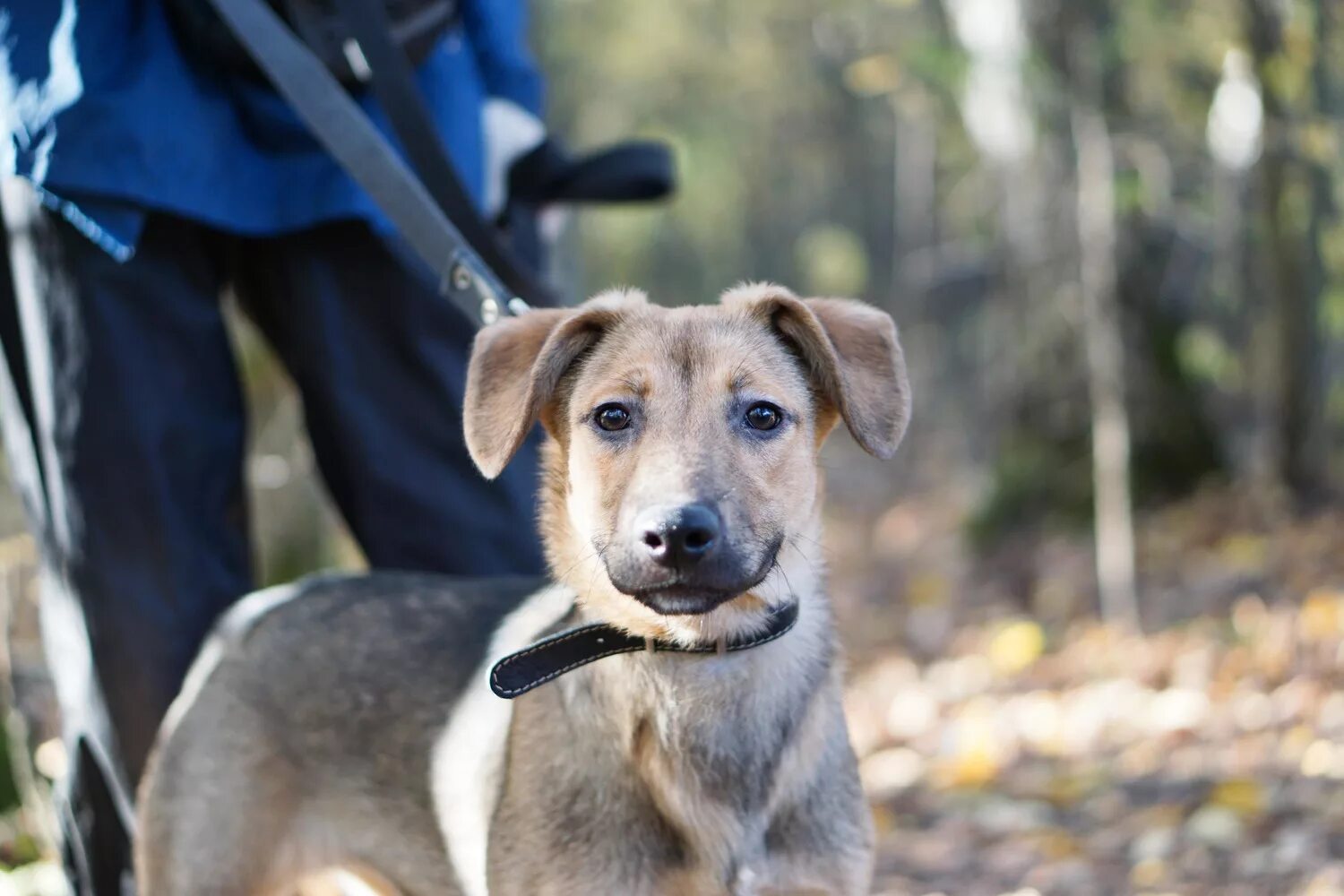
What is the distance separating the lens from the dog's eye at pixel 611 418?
288cm

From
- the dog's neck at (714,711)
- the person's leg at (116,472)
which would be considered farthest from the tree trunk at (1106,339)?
the person's leg at (116,472)

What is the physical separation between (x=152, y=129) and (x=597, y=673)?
168 cm

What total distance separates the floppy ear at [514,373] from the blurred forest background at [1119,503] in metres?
1.67

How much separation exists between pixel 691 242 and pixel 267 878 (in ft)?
68.9

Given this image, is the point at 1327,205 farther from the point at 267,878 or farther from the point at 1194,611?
the point at 267,878

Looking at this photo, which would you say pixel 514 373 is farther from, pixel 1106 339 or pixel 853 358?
pixel 1106 339

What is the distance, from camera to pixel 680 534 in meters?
2.45

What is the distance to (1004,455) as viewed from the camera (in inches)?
324

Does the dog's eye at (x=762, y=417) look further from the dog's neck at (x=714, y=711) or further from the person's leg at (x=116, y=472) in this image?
the person's leg at (x=116, y=472)

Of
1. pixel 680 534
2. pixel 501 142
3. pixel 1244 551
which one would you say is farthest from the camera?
pixel 1244 551

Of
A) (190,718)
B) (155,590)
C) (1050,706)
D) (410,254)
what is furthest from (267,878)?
(1050,706)

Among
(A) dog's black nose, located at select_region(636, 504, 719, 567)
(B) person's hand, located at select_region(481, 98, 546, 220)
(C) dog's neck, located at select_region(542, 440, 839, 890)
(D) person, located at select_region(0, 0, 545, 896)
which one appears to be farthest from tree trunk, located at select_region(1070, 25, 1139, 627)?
(A) dog's black nose, located at select_region(636, 504, 719, 567)

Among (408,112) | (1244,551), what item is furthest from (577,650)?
(1244,551)

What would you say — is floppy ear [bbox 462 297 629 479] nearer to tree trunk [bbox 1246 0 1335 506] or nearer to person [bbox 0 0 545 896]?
person [bbox 0 0 545 896]
